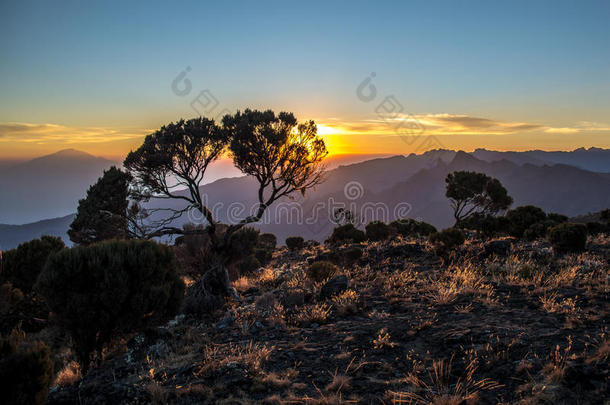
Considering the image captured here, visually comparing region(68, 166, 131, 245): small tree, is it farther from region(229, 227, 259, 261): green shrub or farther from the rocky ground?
the rocky ground

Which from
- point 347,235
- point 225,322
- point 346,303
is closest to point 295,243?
point 347,235

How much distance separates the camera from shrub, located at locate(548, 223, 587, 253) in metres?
12.6

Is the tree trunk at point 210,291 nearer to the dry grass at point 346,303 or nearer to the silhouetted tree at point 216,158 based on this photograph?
the silhouetted tree at point 216,158

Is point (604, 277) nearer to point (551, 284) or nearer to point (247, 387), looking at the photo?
point (551, 284)

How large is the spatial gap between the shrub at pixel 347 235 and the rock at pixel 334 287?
17.2 metres

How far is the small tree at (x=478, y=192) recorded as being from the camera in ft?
118

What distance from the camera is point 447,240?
45.4 feet

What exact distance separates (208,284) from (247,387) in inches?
310

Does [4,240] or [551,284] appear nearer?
[551,284]

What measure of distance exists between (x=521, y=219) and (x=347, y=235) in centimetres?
1309

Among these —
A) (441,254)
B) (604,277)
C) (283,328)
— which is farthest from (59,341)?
(604,277)

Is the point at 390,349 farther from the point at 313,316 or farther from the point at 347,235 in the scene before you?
the point at 347,235

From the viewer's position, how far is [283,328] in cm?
775

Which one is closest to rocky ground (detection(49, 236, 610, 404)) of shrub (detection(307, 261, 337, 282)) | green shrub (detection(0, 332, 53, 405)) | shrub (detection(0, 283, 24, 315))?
green shrub (detection(0, 332, 53, 405))
